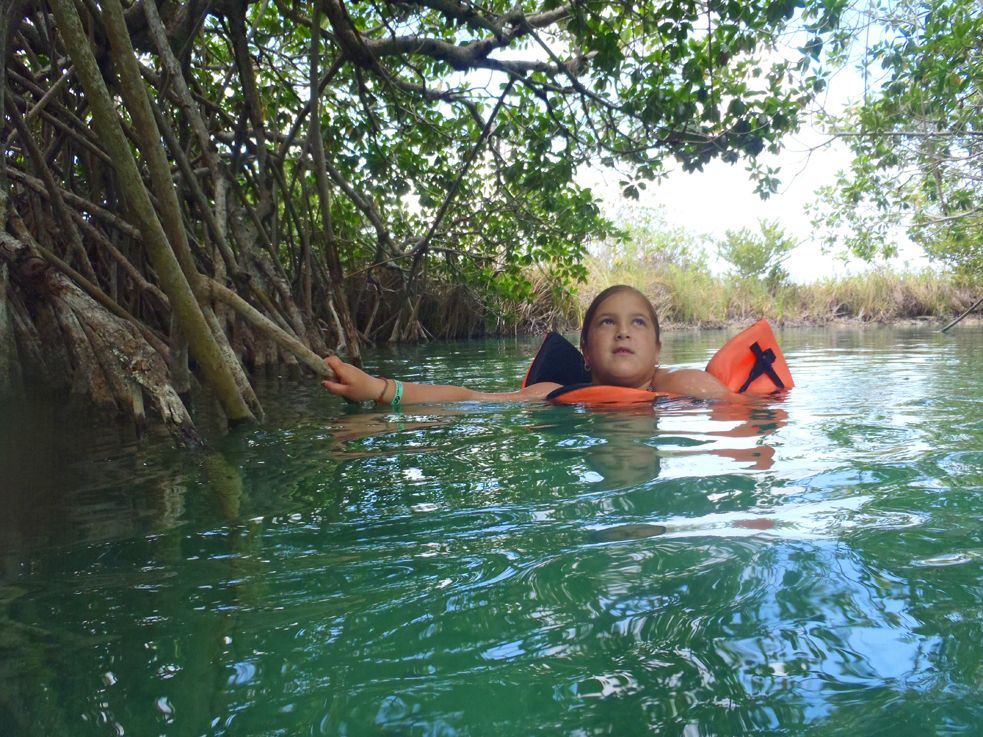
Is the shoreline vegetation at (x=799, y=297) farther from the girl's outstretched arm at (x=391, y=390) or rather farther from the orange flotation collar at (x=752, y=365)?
the girl's outstretched arm at (x=391, y=390)

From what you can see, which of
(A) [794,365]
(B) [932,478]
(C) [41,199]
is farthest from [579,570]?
(A) [794,365]

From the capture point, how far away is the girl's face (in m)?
3.70

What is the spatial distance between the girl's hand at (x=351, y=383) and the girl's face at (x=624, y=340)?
122 centimetres

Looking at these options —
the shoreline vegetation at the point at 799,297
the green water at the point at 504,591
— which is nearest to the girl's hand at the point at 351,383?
the green water at the point at 504,591

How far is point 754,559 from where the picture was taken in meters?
1.28

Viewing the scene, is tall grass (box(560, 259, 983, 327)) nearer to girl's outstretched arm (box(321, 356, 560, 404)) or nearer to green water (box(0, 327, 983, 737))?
girl's outstretched arm (box(321, 356, 560, 404))

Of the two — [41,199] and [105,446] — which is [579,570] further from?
[41,199]

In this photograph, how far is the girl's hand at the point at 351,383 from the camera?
3344 mm

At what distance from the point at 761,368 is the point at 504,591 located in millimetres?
3122

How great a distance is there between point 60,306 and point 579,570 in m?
2.48

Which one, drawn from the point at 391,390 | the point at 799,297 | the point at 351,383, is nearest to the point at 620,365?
the point at 391,390

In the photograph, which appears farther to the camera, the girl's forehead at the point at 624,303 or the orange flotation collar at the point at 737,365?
the orange flotation collar at the point at 737,365

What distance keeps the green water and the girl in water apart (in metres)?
1.30

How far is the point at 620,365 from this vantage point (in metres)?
3.71
